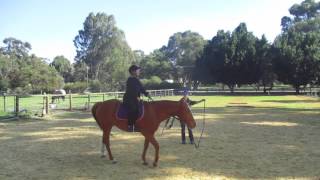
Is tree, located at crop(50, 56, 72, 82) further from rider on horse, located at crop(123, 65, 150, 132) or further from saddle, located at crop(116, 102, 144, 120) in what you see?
rider on horse, located at crop(123, 65, 150, 132)

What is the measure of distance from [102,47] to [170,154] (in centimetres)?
8890

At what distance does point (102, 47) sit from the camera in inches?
3880

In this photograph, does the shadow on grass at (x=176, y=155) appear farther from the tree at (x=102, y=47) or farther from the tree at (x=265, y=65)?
the tree at (x=102, y=47)

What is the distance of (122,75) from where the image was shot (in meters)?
81.1

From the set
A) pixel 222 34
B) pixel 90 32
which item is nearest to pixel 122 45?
pixel 90 32

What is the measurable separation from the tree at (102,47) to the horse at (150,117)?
77409mm

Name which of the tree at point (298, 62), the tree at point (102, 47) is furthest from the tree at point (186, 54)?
the tree at point (298, 62)

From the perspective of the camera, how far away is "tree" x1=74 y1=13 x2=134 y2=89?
91925 millimetres

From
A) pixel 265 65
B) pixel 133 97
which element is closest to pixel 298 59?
pixel 265 65

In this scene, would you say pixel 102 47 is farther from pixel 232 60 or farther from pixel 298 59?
pixel 298 59

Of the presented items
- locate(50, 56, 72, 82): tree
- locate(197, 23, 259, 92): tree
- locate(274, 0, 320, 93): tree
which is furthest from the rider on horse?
locate(50, 56, 72, 82): tree

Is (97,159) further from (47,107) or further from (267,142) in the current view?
(47,107)

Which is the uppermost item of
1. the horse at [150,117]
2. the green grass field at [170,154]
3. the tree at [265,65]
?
the tree at [265,65]

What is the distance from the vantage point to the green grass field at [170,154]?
8.99 m
